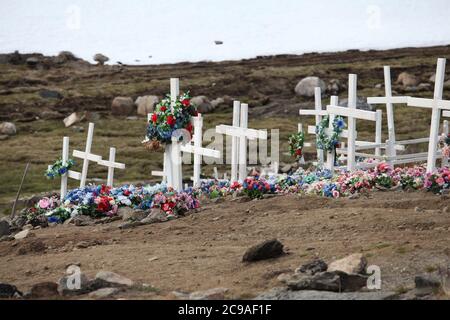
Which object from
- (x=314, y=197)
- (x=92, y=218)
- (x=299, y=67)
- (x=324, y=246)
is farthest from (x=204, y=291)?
(x=299, y=67)

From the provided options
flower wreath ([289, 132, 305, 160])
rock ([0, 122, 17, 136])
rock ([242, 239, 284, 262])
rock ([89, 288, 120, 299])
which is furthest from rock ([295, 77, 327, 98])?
rock ([89, 288, 120, 299])

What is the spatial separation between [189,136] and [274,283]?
9.20m

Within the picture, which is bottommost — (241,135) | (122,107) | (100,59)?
(122,107)

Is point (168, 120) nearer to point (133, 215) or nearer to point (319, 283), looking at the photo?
point (133, 215)

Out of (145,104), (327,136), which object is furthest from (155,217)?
(145,104)

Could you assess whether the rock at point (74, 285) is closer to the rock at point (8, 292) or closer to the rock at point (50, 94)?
the rock at point (8, 292)

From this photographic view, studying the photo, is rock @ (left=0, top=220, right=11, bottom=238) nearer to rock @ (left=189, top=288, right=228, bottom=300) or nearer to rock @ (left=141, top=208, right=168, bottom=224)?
rock @ (left=141, top=208, right=168, bottom=224)

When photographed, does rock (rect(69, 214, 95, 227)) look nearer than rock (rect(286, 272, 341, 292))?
No

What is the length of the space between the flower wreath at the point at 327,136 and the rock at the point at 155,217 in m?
5.68

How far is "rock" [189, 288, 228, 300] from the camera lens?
456 inches

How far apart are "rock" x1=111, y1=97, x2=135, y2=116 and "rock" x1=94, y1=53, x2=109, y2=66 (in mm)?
23590

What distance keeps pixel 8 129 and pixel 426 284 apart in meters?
46.6

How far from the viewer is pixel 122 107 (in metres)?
62.2
